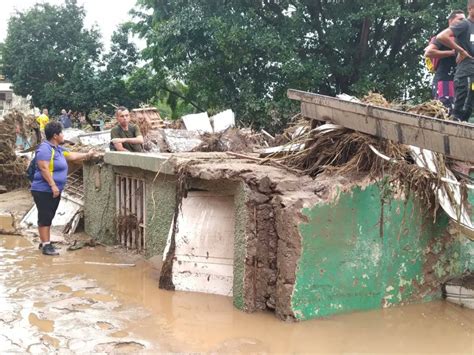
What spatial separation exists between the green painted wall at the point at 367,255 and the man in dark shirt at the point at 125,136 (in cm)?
398

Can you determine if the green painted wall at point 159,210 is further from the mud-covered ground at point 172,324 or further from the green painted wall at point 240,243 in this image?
the green painted wall at point 240,243

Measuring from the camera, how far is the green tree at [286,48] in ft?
49.6

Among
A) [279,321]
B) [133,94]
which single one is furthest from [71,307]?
[133,94]

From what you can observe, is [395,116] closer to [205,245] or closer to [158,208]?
[205,245]

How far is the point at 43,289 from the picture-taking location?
570 cm

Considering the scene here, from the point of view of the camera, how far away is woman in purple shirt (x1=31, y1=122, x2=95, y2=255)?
6.98 metres

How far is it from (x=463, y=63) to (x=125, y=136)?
4671 millimetres

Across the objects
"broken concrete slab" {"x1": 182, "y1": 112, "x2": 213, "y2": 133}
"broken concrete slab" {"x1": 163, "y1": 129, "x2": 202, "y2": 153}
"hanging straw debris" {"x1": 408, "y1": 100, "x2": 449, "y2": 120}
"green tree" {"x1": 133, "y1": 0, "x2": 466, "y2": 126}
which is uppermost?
"green tree" {"x1": 133, "y1": 0, "x2": 466, "y2": 126}

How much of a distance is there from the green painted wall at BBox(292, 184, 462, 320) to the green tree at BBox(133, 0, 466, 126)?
32.8ft

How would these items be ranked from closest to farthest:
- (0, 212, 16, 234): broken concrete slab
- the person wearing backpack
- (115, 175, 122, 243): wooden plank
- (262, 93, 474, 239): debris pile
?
(262, 93, 474, 239): debris pile
the person wearing backpack
(115, 175, 122, 243): wooden plank
(0, 212, 16, 234): broken concrete slab

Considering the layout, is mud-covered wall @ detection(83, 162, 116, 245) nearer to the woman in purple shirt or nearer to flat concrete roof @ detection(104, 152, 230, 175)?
flat concrete roof @ detection(104, 152, 230, 175)

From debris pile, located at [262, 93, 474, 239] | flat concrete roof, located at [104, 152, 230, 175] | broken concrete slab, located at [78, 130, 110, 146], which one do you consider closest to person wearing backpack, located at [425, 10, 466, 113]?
debris pile, located at [262, 93, 474, 239]

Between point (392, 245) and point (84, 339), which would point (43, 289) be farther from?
point (392, 245)

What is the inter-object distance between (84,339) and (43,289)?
1.60m
